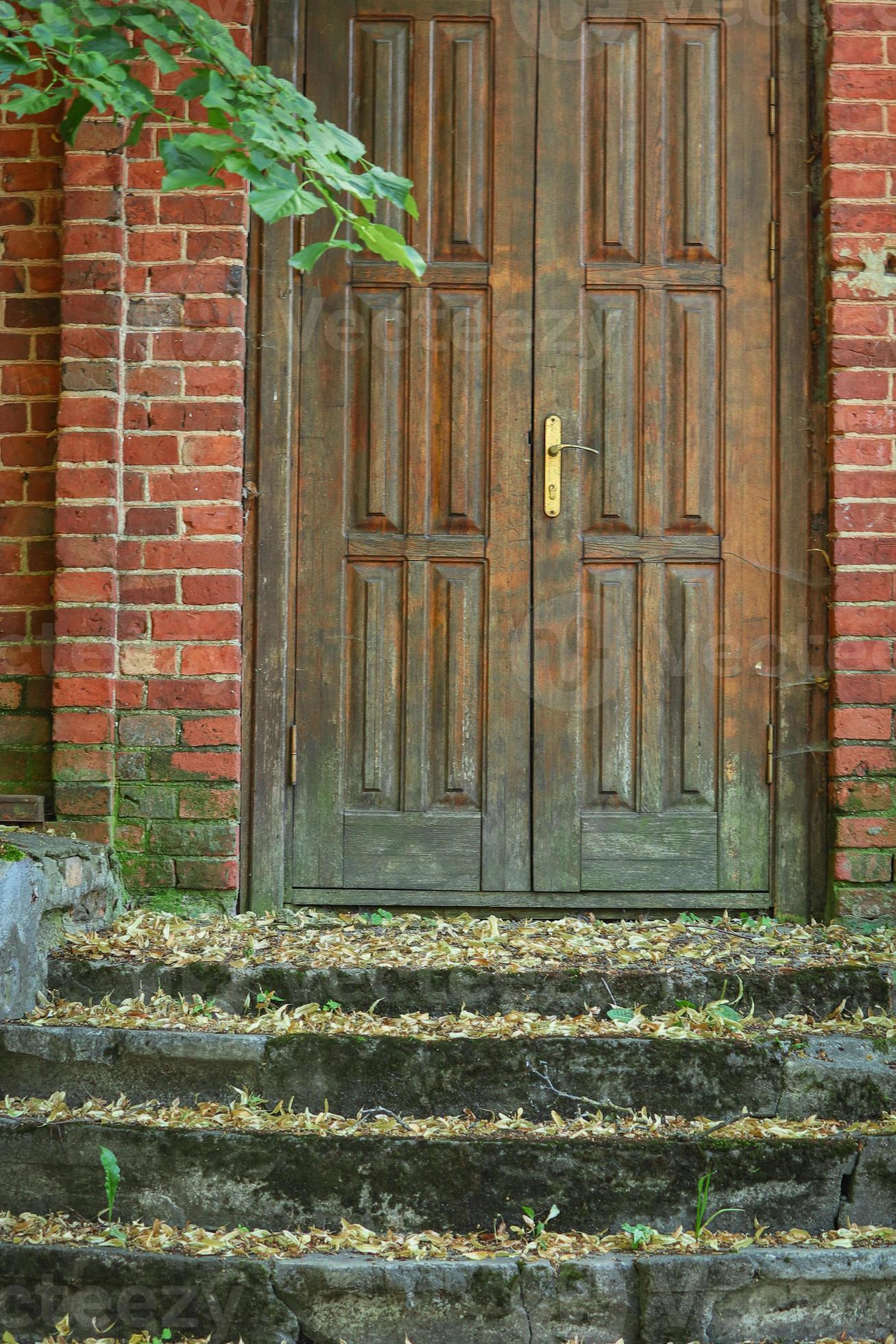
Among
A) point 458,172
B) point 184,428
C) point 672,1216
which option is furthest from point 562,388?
point 672,1216

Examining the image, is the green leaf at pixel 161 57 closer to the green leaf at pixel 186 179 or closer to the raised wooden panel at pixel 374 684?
the green leaf at pixel 186 179

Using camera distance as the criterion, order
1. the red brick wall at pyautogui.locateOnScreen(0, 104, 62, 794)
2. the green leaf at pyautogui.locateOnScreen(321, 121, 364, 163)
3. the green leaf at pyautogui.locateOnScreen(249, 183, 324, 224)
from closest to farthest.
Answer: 1. the green leaf at pyautogui.locateOnScreen(249, 183, 324, 224)
2. the green leaf at pyautogui.locateOnScreen(321, 121, 364, 163)
3. the red brick wall at pyautogui.locateOnScreen(0, 104, 62, 794)

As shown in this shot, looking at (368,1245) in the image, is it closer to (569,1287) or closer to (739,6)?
(569,1287)

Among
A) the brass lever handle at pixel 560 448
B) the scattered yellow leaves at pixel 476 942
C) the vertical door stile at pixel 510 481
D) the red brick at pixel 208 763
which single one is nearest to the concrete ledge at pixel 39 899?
the scattered yellow leaves at pixel 476 942

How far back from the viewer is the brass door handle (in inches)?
157

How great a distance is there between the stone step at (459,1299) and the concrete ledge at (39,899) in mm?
871

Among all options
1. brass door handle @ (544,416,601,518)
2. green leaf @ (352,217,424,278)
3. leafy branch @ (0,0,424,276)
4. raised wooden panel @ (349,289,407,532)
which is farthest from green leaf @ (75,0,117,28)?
brass door handle @ (544,416,601,518)

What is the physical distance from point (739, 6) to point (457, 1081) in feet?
11.0

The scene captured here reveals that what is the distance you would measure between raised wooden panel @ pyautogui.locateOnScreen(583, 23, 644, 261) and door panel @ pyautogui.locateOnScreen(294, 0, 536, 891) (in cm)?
19

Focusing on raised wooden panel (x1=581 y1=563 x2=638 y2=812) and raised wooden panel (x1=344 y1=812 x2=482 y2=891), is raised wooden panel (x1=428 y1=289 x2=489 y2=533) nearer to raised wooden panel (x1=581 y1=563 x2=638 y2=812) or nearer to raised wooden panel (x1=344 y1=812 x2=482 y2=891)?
raised wooden panel (x1=581 y1=563 x2=638 y2=812)

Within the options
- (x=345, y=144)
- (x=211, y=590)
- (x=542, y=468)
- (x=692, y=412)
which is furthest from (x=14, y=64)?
(x=692, y=412)

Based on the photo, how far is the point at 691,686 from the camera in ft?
13.1

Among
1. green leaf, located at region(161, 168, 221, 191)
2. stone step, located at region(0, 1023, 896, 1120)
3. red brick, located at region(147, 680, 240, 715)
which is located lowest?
stone step, located at region(0, 1023, 896, 1120)

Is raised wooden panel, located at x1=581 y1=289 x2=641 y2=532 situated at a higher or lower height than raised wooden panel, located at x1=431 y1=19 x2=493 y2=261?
lower
